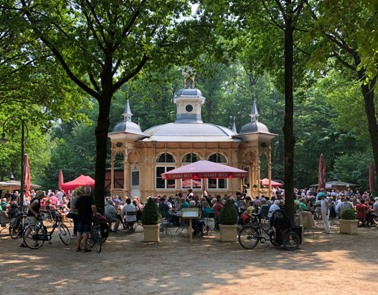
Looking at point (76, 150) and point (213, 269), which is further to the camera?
point (76, 150)

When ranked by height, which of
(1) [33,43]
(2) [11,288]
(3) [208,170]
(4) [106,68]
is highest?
(1) [33,43]

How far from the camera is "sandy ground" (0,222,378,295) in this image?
26.0 feet

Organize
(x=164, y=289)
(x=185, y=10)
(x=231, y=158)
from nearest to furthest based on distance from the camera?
(x=164, y=289) < (x=185, y=10) < (x=231, y=158)

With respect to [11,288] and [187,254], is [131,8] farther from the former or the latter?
[11,288]

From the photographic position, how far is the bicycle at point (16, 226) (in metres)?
15.4

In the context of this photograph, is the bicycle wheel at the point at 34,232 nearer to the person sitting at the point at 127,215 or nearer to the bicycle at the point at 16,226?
the bicycle at the point at 16,226

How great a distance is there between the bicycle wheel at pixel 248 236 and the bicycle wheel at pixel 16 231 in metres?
8.01

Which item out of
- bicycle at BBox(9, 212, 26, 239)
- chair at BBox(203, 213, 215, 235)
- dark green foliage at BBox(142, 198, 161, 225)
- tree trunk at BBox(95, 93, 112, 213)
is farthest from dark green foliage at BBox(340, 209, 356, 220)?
bicycle at BBox(9, 212, 26, 239)

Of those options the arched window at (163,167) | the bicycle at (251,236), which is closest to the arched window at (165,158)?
the arched window at (163,167)

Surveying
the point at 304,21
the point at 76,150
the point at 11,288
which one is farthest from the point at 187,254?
the point at 76,150

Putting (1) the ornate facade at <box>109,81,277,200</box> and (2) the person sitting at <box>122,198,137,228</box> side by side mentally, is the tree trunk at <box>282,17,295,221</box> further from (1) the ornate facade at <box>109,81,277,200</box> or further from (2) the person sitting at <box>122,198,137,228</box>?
(1) the ornate facade at <box>109,81,277,200</box>

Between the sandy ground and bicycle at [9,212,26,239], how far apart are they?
1.17 meters

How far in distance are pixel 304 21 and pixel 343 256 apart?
9.43m

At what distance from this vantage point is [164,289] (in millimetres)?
7785
